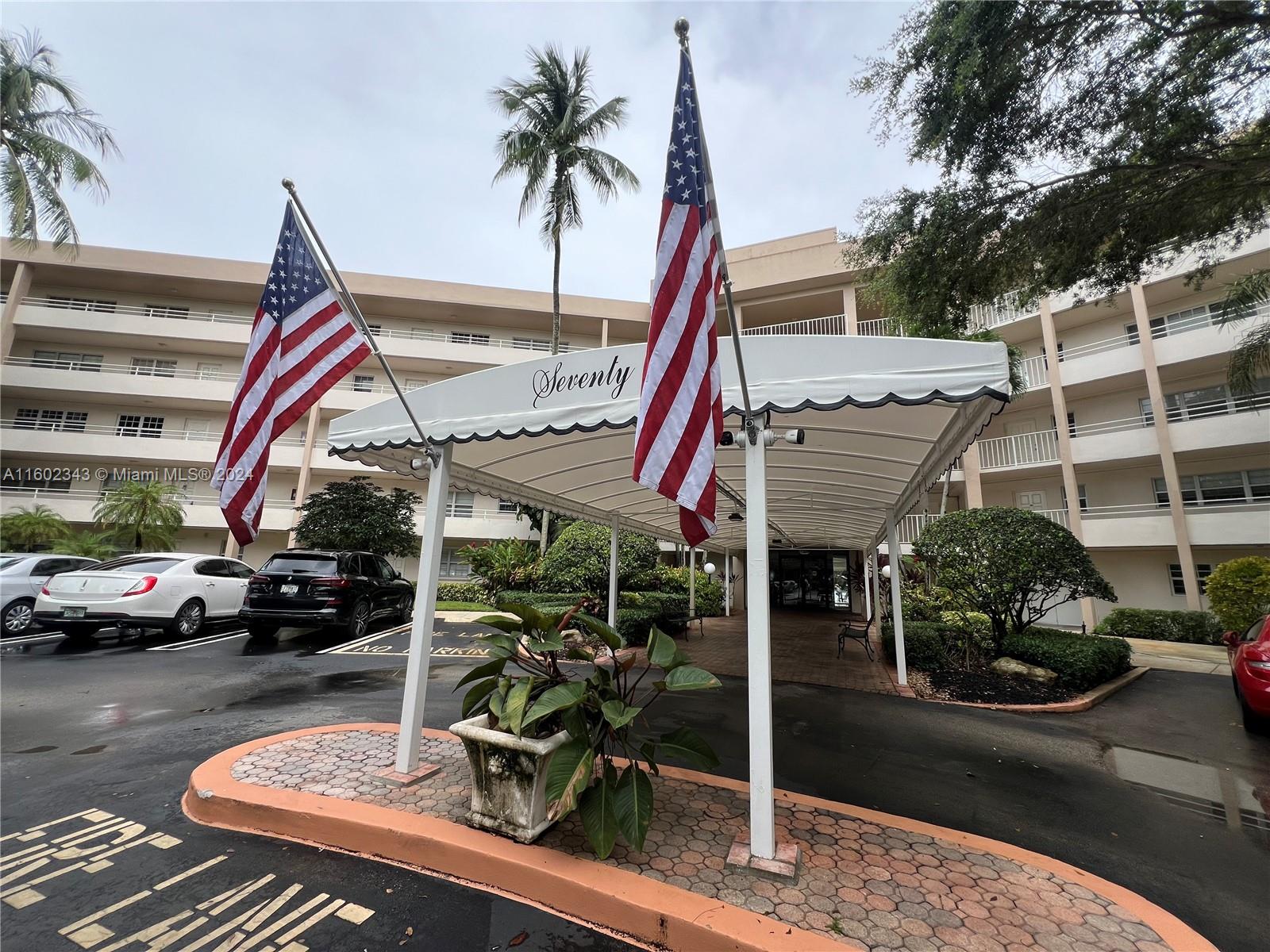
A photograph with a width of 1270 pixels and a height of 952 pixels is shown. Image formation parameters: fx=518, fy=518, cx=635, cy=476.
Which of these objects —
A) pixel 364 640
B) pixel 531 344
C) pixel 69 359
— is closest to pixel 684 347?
pixel 364 640

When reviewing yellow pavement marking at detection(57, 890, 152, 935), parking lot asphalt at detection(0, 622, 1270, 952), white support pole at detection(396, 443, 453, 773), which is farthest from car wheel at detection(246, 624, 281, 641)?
yellow pavement marking at detection(57, 890, 152, 935)

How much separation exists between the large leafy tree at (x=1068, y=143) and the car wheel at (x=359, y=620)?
11607 mm

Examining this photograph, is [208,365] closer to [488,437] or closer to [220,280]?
[220,280]

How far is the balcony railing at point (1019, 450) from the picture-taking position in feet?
A: 57.6

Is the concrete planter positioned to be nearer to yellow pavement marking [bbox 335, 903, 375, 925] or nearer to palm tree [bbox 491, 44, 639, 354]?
yellow pavement marking [bbox 335, 903, 375, 925]

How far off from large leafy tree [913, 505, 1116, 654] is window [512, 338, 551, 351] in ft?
65.5

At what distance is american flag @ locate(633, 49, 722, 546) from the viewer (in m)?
2.65

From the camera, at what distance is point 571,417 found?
11.7 feet

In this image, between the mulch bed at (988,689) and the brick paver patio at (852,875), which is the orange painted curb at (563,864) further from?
the mulch bed at (988,689)

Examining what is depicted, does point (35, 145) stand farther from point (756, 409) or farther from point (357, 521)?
point (756, 409)

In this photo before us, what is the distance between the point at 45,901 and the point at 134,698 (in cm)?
460

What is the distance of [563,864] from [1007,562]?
828 centimetres

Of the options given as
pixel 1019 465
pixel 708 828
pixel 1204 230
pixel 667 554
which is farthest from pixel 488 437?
pixel 667 554

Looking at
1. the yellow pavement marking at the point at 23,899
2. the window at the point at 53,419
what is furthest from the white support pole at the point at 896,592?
the window at the point at 53,419
